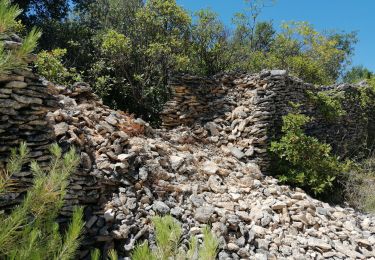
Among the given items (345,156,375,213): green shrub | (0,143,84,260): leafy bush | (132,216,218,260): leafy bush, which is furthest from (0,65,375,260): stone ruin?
(132,216,218,260): leafy bush

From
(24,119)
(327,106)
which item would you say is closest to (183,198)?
(24,119)

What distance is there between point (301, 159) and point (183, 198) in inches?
117

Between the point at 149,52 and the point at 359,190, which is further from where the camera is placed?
the point at 149,52

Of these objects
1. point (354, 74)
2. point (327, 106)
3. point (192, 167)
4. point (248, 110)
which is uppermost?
point (354, 74)

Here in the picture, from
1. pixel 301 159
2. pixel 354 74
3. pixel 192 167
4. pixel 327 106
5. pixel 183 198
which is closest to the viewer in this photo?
pixel 183 198

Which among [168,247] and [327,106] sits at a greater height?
[327,106]

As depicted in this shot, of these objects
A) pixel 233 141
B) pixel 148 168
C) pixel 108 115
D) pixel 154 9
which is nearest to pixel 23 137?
pixel 148 168

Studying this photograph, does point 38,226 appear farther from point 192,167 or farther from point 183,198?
point 192,167

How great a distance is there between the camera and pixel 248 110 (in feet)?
24.9

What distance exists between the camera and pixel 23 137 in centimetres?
381

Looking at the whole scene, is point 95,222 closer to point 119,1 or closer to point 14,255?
point 14,255

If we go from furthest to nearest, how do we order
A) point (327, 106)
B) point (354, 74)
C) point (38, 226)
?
point (354, 74) < point (327, 106) < point (38, 226)

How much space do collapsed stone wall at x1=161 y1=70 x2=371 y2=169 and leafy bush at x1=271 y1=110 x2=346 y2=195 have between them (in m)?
0.28

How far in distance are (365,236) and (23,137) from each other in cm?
503
